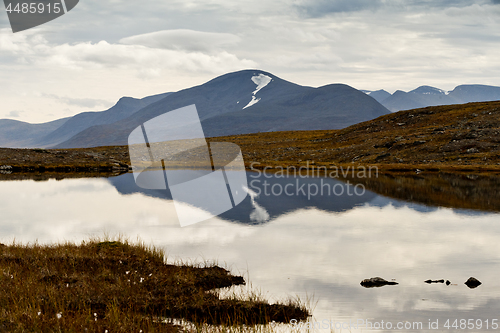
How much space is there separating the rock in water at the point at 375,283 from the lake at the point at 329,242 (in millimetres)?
310

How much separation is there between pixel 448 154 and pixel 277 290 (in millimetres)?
65470

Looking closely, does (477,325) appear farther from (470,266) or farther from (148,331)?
(148,331)

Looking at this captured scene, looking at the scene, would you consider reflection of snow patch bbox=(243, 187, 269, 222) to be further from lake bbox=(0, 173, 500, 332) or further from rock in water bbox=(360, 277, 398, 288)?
rock in water bbox=(360, 277, 398, 288)

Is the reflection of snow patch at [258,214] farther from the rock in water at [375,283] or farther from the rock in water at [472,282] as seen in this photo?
the rock in water at [472,282]

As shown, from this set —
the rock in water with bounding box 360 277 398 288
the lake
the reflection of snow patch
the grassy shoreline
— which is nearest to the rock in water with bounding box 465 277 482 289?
the lake

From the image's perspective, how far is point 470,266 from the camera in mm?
19469

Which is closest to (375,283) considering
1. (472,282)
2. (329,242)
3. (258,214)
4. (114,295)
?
(472,282)

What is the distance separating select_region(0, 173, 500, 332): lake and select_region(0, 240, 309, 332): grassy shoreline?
1.67 m

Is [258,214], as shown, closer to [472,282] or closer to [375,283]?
[375,283]

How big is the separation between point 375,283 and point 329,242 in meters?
7.47

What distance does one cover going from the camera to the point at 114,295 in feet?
47.1

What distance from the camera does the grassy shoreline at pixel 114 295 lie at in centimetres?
1174

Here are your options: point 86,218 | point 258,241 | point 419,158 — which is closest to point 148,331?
point 258,241

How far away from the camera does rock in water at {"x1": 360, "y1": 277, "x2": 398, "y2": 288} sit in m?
17.0
